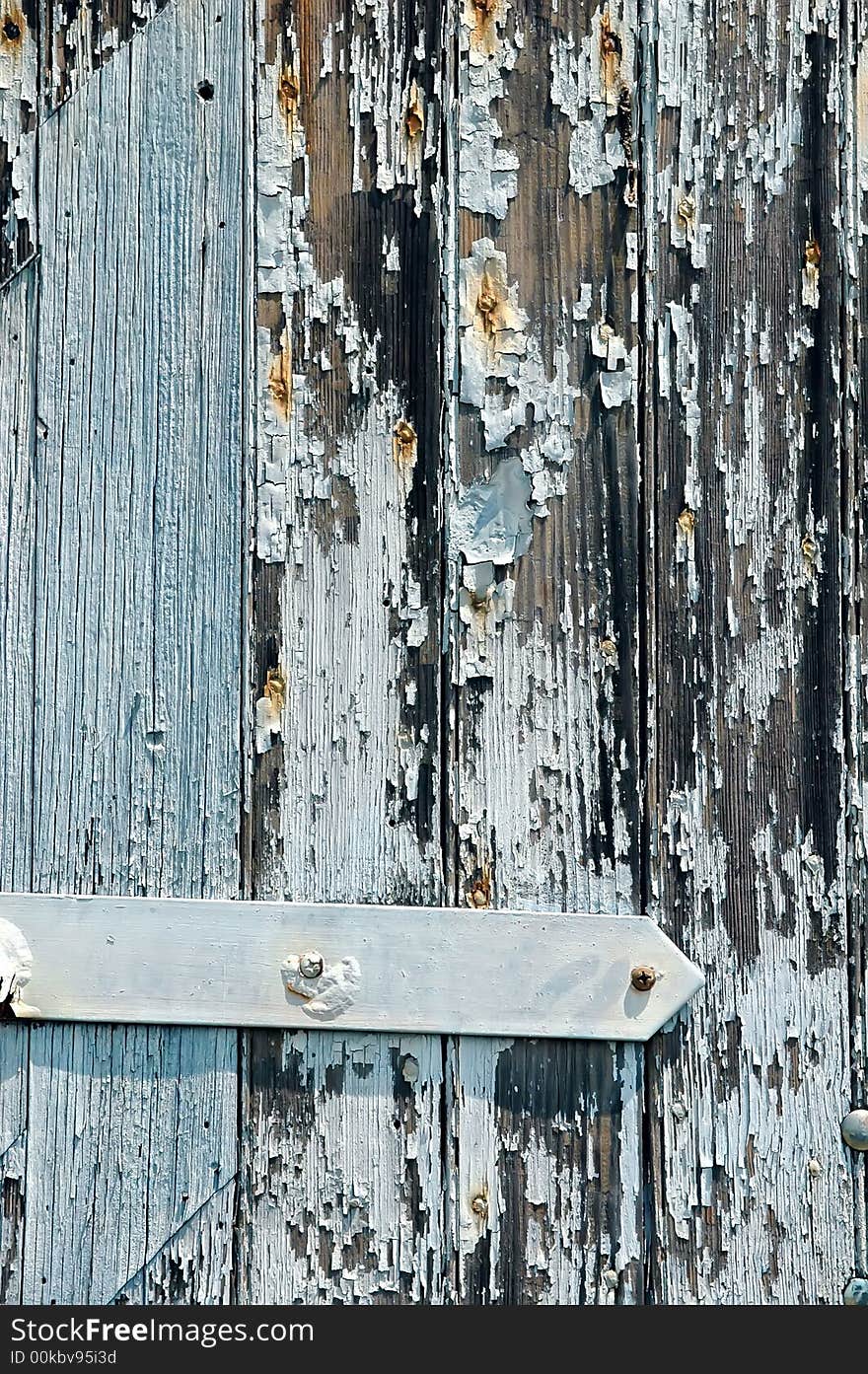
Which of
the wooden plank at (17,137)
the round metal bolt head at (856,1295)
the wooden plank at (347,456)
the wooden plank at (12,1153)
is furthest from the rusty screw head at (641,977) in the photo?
the wooden plank at (17,137)

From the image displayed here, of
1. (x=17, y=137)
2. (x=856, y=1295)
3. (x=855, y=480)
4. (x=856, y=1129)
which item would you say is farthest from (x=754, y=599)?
(x=17, y=137)

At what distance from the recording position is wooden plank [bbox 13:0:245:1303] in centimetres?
87

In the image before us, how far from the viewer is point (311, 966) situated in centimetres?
85

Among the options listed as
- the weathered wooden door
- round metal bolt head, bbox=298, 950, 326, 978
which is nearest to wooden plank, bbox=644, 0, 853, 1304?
the weathered wooden door

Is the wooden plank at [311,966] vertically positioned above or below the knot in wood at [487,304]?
below

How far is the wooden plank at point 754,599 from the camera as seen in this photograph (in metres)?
0.89

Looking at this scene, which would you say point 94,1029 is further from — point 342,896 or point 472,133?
point 472,133

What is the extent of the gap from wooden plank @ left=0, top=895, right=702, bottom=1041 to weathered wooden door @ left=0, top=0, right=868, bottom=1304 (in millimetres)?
21

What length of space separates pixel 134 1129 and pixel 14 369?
21.9 inches

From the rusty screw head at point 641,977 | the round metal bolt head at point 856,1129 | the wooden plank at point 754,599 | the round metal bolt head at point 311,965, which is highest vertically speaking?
the wooden plank at point 754,599

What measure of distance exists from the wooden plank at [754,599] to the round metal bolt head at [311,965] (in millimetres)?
254

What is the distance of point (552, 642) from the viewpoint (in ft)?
2.92

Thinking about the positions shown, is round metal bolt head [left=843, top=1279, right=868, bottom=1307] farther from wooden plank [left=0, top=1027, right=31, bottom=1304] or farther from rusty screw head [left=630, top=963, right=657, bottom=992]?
wooden plank [left=0, top=1027, right=31, bottom=1304]

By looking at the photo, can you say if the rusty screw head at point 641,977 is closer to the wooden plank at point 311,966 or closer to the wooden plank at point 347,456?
the wooden plank at point 311,966
